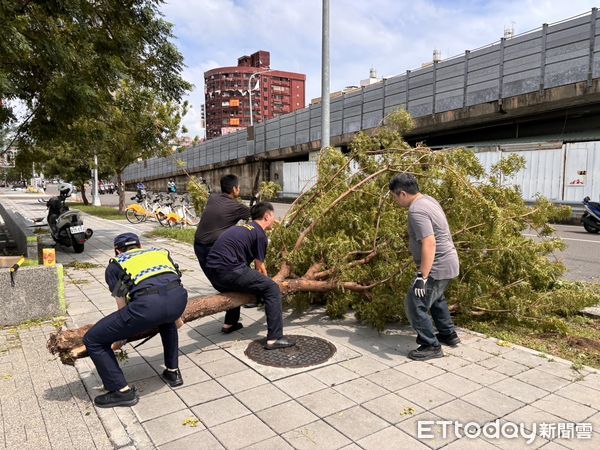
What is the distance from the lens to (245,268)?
4.35 meters

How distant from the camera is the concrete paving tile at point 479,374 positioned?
149 inches

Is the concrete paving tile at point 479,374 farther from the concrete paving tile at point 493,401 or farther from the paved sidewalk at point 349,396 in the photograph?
the concrete paving tile at point 493,401

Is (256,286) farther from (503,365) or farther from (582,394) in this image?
(582,394)

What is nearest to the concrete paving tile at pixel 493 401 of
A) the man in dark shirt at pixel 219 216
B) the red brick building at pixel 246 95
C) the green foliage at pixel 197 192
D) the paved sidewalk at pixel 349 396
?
the paved sidewalk at pixel 349 396

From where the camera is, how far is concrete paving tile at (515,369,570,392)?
3654mm

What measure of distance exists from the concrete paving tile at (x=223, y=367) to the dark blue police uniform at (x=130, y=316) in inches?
32.9

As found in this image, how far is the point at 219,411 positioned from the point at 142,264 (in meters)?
1.21

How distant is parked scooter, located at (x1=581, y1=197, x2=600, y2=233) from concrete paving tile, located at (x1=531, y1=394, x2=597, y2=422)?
461 inches

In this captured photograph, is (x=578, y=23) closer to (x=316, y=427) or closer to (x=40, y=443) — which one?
(x=316, y=427)

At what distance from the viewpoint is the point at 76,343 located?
11.7 ft

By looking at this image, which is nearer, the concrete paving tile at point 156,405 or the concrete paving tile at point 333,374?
the concrete paving tile at point 156,405

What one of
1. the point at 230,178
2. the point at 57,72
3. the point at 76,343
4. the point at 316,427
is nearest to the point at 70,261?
the point at 57,72

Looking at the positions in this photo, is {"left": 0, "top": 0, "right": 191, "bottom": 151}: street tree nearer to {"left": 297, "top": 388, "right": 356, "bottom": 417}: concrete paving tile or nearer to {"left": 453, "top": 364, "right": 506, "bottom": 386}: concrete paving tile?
{"left": 297, "top": 388, "right": 356, "bottom": 417}: concrete paving tile

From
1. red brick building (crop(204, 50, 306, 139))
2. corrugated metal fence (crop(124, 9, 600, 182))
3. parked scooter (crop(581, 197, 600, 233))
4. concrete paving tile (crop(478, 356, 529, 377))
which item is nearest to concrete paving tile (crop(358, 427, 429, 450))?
concrete paving tile (crop(478, 356, 529, 377))
